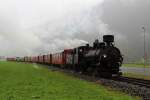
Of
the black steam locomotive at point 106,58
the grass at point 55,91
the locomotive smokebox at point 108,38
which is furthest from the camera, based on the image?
the locomotive smokebox at point 108,38

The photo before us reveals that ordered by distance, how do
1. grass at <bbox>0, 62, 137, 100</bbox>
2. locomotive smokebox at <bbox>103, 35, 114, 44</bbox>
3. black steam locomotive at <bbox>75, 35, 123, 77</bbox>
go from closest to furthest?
grass at <bbox>0, 62, 137, 100</bbox> → black steam locomotive at <bbox>75, 35, 123, 77</bbox> → locomotive smokebox at <bbox>103, 35, 114, 44</bbox>

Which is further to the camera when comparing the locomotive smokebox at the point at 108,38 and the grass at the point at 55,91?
the locomotive smokebox at the point at 108,38

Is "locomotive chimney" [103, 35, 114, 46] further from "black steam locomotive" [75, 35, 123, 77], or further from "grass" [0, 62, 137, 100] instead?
"grass" [0, 62, 137, 100]

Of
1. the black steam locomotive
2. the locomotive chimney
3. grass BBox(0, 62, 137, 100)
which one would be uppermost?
the locomotive chimney

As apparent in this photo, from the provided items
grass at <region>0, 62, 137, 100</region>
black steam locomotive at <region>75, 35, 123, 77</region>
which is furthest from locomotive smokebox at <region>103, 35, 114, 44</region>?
grass at <region>0, 62, 137, 100</region>

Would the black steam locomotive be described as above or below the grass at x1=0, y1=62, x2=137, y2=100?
above

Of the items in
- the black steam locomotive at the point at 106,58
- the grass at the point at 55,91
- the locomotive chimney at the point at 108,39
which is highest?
the locomotive chimney at the point at 108,39

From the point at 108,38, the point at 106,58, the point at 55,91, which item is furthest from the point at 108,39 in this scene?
the point at 55,91

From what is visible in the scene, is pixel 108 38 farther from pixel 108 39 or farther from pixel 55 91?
pixel 55 91

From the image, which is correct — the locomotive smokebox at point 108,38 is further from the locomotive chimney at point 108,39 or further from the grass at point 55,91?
the grass at point 55,91

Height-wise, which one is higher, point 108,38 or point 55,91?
point 108,38

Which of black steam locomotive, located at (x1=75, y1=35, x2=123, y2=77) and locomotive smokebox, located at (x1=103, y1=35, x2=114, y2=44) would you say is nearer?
black steam locomotive, located at (x1=75, y1=35, x2=123, y2=77)

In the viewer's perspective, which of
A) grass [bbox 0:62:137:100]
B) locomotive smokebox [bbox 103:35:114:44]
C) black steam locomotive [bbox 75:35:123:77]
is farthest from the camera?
locomotive smokebox [bbox 103:35:114:44]

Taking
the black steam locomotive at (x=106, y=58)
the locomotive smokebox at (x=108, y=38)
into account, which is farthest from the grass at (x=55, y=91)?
the locomotive smokebox at (x=108, y=38)
